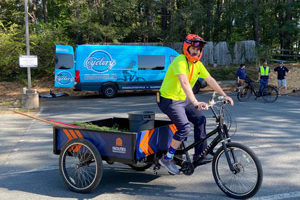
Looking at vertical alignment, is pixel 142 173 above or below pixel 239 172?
below

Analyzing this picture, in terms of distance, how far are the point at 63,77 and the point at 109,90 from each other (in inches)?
89.7

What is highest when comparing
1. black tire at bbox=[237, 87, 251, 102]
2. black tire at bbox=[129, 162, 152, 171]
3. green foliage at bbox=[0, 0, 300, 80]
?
green foliage at bbox=[0, 0, 300, 80]

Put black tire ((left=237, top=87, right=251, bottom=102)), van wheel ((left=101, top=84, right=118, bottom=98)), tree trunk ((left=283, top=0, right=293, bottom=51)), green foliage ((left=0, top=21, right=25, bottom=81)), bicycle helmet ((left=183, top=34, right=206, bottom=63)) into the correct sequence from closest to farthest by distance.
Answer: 1. bicycle helmet ((left=183, top=34, right=206, bottom=63))
2. black tire ((left=237, top=87, right=251, bottom=102))
3. van wheel ((left=101, top=84, right=118, bottom=98))
4. green foliage ((left=0, top=21, right=25, bottom=81))
5. tree trunk ((left=283, top=0, right=293, bottom=51))

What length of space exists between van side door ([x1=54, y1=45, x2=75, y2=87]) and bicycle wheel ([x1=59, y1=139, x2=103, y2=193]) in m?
12.6

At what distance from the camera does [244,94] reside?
49.5 ft

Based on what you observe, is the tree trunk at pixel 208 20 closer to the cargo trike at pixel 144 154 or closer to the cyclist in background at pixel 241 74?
the cyclist in background at pixel 241 74

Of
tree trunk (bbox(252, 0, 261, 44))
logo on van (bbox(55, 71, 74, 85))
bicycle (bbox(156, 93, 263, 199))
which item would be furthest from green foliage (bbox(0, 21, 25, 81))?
bicycle (bbox(156, 93, 263, 199))

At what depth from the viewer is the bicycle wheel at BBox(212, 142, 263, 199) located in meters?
4.11

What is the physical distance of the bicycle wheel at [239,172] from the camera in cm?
411

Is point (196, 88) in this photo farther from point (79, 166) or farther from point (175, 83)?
point (79, 166)

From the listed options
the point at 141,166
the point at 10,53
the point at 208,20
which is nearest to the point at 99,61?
the point at 10,53

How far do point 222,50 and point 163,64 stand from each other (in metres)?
10.1

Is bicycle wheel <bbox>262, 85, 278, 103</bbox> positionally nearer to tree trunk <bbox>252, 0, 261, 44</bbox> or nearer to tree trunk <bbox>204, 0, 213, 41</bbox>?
tree trunk <bbox>252, 0, 261, 44</bbox>

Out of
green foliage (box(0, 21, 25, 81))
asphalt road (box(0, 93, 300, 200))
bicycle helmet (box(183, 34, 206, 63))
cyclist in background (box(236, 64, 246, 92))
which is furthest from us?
green foliage (box(0, 21, 25, 81))
